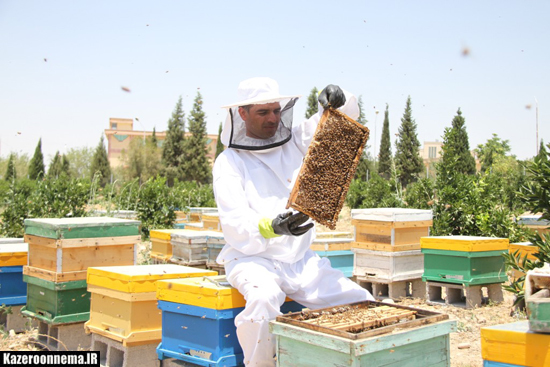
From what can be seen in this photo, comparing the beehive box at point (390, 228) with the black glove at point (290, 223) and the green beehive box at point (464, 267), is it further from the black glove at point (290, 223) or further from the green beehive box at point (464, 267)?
the black glove at point (290, 223)

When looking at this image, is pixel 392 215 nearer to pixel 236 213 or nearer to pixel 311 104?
pixel 236 213

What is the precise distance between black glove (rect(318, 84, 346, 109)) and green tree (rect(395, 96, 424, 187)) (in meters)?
33.5

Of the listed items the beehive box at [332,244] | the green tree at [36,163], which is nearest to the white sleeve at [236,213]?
the beehive box at [332,244]

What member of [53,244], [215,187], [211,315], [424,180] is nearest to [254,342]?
[211,315]

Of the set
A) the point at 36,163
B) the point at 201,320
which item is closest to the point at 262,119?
the point at 201,320

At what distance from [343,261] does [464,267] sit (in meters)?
1.55

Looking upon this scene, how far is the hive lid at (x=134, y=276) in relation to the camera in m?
3.78

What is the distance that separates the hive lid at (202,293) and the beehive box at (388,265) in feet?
12.0

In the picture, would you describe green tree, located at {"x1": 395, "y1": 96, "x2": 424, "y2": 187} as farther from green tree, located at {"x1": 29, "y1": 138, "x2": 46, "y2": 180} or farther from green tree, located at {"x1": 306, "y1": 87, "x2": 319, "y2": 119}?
green tree, located at {"x1": 29, "y1": 138, "x2": 46, "y2": 180}

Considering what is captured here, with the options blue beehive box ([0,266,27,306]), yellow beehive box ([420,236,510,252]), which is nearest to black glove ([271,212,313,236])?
blue beehive box ([0,266,27,306])

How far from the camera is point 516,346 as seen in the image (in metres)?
2.51

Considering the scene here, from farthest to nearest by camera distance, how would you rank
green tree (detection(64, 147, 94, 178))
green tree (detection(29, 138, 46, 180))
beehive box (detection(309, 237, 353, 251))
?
green tree (detection(64, 147, 94, 178))
green tree (detection(29, 138, 46, 180))
beehive box (detection(309, 237, 353, 251))

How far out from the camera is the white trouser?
300 centimetres

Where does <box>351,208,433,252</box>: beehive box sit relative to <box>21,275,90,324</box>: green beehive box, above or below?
above
